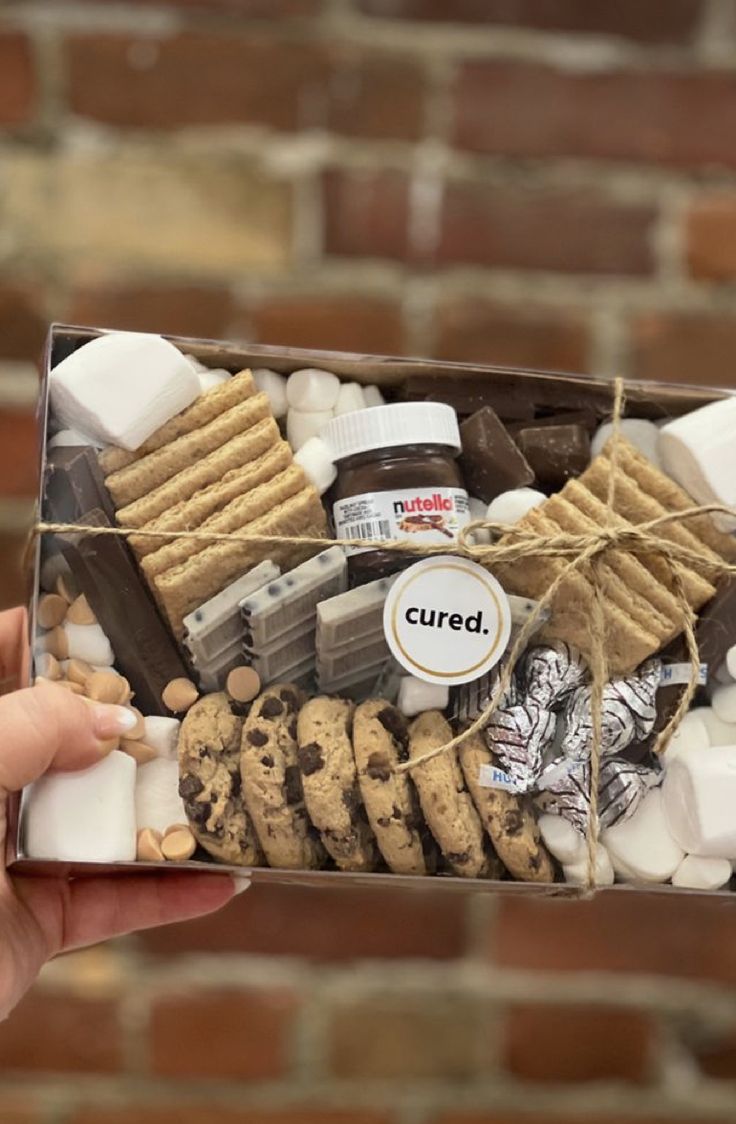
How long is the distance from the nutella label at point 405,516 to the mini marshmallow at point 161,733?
0.11m

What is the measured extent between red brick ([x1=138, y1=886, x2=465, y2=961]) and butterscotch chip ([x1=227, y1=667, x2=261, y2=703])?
0.45 metres

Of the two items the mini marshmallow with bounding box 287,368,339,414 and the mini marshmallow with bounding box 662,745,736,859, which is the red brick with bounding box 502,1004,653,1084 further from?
the mini marshmallow with bounding box 287,368,339,414

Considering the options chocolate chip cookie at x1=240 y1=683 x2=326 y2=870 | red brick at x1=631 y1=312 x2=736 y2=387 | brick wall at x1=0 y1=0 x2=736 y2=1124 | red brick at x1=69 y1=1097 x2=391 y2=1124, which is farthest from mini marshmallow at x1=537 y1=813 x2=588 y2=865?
red brick at x1=69 y1=1097 x2=391 y2=1124

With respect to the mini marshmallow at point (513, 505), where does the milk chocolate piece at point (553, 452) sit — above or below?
above

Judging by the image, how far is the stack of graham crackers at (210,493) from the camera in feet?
A: 1.67

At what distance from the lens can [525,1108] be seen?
3.18ft

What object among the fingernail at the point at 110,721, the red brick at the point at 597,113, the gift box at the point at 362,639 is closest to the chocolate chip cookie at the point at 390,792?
the gift box at the point at 362,639

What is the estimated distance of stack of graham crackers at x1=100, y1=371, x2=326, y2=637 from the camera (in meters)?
0.51

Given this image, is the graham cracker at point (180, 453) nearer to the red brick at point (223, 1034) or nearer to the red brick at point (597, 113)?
the red brick at point (597, 113)

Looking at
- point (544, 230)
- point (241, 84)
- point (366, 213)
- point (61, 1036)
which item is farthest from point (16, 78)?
point (61, 1036)

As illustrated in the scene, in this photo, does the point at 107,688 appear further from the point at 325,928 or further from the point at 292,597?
the point at 325,928

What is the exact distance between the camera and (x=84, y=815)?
50 cm

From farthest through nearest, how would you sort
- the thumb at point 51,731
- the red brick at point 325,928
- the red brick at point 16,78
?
the red brick at point 325,928
the red brick at point 16,78
the thumb at point 51,731

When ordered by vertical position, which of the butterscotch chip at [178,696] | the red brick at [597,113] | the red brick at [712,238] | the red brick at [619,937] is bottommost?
the red brick at [619,937]
